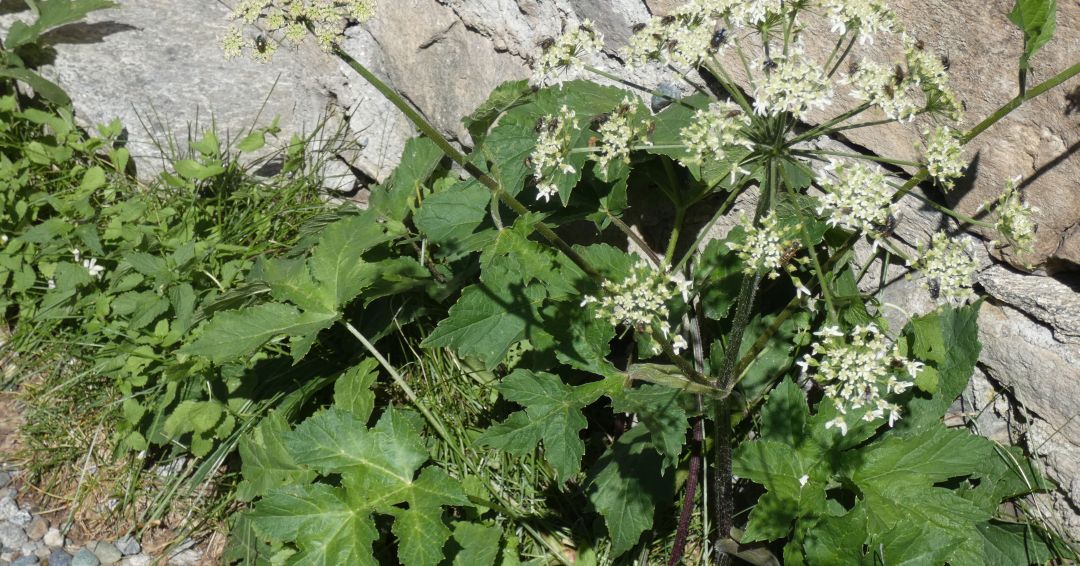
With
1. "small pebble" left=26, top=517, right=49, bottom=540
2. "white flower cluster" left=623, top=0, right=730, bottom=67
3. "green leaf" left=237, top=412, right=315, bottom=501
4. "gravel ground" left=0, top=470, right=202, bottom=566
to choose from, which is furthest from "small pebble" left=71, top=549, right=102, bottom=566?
"white flower cluster" left=623, top=0, right=730, bottom=67

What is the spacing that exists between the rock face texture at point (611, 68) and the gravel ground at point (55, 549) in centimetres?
205

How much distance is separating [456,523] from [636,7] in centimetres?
224

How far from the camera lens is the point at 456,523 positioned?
10.7ft

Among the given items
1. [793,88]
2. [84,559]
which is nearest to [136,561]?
[84,559]

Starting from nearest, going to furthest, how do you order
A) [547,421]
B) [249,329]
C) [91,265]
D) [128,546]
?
[547,421] → [249,329] → [128,546] → [91,265]

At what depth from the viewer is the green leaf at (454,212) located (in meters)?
3.52

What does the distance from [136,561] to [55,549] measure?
400 mm

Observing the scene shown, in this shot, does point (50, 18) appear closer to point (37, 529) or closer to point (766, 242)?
point (37, 529)

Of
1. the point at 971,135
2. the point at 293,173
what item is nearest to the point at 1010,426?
the point at 971,135

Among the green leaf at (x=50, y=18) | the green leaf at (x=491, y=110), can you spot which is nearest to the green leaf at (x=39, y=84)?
the green leaf at (x=50, y=18)

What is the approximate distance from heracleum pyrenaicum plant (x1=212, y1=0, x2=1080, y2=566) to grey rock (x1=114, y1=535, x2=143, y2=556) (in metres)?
0.92

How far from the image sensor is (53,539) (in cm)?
393

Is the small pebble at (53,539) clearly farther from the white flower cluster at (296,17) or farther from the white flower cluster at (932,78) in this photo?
the white flower cluster at (932,78)

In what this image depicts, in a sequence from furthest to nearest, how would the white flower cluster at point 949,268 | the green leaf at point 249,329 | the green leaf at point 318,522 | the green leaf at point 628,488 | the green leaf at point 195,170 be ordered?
1. the green leaf at point 195,170
2. the green leaf at point 249,329
3. the green leaf at point 628,488
4. the green leaf at point 318,522
5. the white flower cluster at point 949,268
